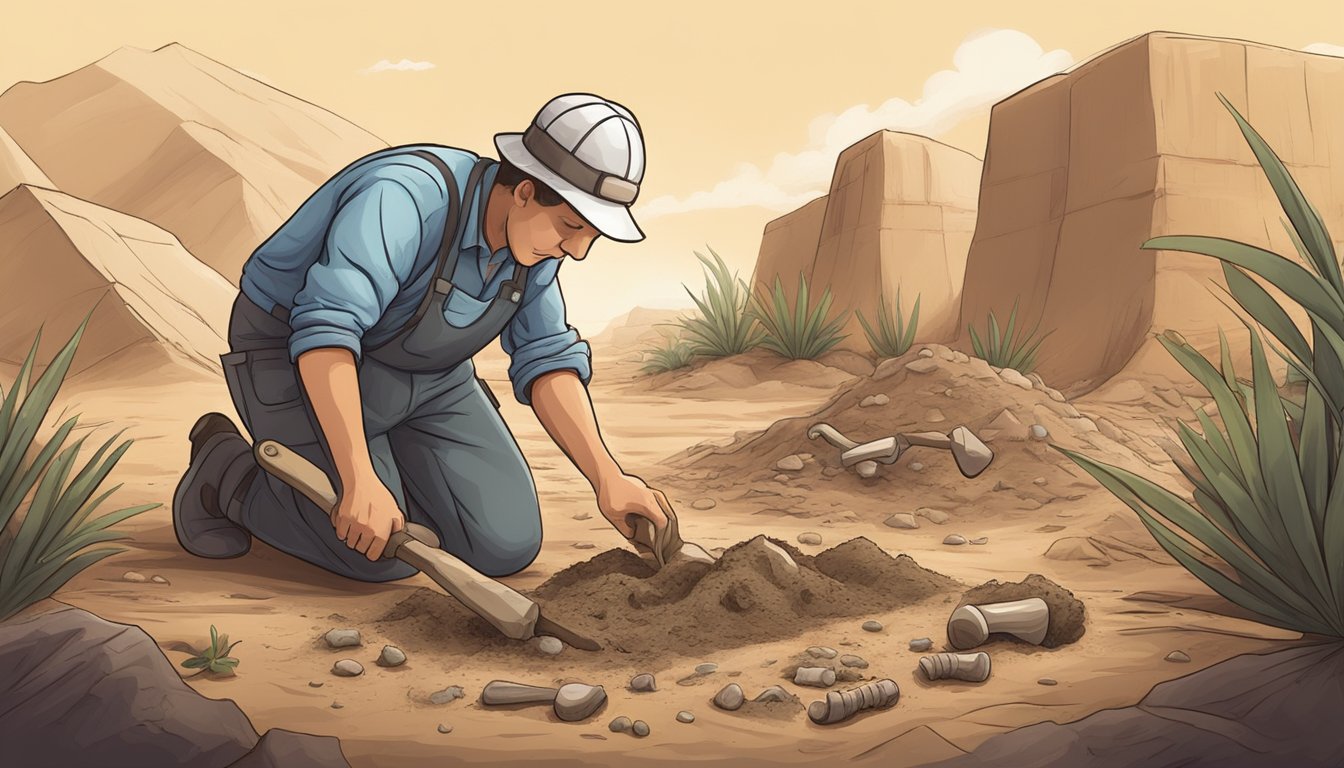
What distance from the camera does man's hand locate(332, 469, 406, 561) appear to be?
7.26 feet

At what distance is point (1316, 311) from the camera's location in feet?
6.14

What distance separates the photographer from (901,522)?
3.49 meters

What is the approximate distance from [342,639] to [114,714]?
1.55ft

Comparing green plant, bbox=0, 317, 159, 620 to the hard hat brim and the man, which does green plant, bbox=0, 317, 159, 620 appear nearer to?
the man

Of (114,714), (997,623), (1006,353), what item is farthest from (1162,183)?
(114,714)

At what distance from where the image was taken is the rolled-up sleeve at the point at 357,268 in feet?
7.32

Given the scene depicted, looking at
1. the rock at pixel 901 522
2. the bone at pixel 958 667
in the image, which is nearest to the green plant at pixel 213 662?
the bone at pixel 958 667

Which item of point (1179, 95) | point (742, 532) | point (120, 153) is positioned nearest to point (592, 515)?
point (742, 532)

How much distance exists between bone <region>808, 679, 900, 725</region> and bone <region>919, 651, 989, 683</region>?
12cm

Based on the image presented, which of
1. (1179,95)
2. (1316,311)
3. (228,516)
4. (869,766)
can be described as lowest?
(869,766)

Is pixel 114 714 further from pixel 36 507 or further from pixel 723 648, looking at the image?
pixel 723 648

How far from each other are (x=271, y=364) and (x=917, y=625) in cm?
164

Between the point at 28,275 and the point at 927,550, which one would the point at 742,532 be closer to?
the point at 927,550

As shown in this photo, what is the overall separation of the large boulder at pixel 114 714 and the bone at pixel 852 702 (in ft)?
2.48
